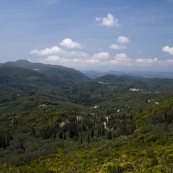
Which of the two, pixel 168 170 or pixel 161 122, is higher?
→ pixel 168 170

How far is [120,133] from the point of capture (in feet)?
421

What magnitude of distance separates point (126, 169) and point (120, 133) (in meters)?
87.5

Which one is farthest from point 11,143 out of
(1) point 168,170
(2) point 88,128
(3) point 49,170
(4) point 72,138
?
(1) point 168,170

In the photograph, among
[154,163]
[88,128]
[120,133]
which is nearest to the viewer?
[154,163]

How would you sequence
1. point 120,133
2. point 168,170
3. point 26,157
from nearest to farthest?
point 168,170 < point 26,157 < point 120,133

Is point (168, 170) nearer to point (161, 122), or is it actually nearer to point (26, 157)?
point (26, 157)

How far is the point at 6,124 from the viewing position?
7756 inches

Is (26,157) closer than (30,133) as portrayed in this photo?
Yes

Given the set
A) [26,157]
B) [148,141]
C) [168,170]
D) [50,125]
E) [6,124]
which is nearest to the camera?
[168,170]

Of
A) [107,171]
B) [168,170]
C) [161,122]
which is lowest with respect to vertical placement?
[161,122]

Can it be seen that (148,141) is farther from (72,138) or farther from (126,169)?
(72,138)

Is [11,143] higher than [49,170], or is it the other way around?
[49,170]

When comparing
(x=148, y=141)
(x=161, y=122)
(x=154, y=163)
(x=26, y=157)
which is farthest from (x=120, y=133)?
(x=154, y=163)

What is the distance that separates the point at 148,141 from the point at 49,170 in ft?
138
